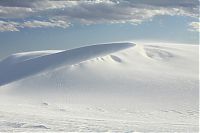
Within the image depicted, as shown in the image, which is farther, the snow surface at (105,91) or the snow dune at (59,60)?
the snow dune at (59,60)

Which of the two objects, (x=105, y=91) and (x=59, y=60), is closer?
(x=105, y=91)

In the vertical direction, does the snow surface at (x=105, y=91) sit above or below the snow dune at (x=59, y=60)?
above

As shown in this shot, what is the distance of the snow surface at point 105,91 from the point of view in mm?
20734

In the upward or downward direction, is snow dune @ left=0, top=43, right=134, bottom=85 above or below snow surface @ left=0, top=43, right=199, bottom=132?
below

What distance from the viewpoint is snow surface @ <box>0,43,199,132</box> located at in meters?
20.7

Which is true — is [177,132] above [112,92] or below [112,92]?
above

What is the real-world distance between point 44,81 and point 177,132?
2317cm

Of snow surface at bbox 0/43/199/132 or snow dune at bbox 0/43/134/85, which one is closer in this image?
snow surface at bbox 0/43/199/132

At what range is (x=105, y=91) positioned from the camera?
115 ft

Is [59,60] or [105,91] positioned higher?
[105,91]

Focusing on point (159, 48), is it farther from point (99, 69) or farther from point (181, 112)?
point (181, 112)

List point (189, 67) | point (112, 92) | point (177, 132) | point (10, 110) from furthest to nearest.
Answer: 1. point (189, 67)
2. point (112, 92)
3. point (10, 110)
4. point (177, 132)

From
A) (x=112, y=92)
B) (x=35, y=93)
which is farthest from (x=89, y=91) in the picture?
(x=35, y=93)

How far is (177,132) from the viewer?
18.3 m
